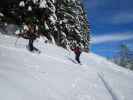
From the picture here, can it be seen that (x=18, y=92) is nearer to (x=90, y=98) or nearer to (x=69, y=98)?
(x=69, y=98)

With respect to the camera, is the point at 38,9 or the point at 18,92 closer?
the point at 18,92

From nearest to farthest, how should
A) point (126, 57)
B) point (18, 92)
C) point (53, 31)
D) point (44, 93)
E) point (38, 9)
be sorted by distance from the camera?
1. point (18, 92)
2. point (44, 93)
3. point (38, 9)
4. point (53, 31)
5. point (126, 57)

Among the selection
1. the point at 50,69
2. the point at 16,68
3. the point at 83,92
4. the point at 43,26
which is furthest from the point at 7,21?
the point at 83,92

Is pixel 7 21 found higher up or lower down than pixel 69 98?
higher up

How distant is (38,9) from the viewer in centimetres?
2927

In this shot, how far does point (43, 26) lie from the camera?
102 feet

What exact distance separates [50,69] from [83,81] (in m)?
2.38

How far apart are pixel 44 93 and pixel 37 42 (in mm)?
20167

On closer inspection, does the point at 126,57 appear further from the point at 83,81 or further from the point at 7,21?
the point at 83,81

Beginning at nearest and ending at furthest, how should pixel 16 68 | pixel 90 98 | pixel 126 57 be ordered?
pixel 90 98 → pixel 16 68 → pixel 126 57

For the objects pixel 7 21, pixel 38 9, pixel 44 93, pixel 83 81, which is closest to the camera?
pixel 44 93

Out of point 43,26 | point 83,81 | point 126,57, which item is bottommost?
point 126,57

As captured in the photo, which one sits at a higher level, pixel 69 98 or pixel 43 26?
pixel 43 26

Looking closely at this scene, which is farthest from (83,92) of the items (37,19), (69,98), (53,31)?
(53,31)
